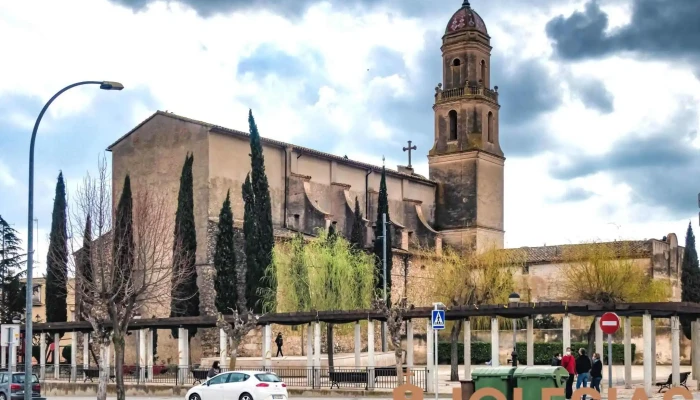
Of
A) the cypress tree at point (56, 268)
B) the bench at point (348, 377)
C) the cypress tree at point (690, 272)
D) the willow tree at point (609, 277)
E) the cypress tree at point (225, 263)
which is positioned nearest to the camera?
the bench at point (348, 377)

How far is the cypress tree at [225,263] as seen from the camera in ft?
156

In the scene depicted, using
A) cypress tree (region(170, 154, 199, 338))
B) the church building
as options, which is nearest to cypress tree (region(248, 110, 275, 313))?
cypress tree (region(170, 154, 199, 338))

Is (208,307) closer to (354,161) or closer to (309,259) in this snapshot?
(309,259)

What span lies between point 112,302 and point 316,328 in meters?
8.64

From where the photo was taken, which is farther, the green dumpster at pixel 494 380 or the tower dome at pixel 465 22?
the tower dome at pixel 465 22

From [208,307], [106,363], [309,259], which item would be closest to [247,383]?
[106,363]

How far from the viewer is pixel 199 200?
5334 cm

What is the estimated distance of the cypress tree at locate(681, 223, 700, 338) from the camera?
5766cm

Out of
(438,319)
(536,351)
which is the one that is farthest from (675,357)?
(536,351)

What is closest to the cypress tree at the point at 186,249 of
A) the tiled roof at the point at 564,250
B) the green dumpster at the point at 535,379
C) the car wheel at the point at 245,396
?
the car wheel at the point at 245,396

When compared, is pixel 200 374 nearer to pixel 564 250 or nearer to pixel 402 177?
pixel 564 250

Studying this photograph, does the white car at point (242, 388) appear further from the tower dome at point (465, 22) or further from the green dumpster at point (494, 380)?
the tower dome at point (465, 22)

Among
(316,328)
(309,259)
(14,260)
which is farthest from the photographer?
(14,260)

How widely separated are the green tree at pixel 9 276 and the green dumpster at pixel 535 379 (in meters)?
44.4
